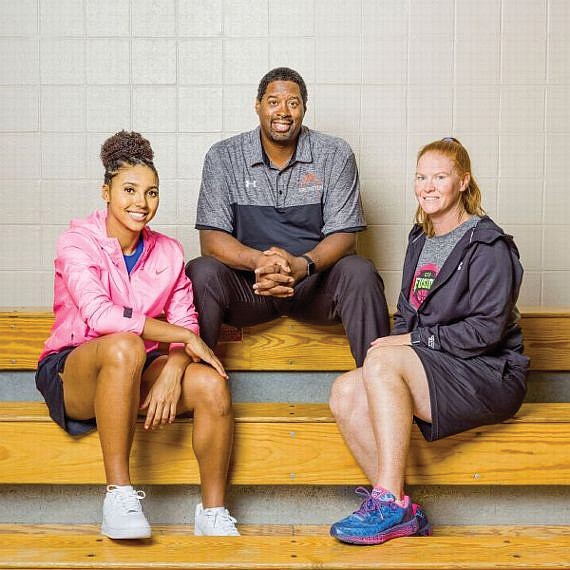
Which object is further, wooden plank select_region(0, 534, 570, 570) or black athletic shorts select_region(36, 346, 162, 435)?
black athletic shorts select_region(36, 346, 162, 435)

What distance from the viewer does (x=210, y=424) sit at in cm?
207

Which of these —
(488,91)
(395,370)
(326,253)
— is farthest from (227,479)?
(488,91)

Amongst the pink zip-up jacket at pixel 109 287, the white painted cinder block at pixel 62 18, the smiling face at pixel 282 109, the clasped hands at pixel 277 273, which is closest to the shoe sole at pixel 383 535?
the pink zip-up jacket at pixel 109 287

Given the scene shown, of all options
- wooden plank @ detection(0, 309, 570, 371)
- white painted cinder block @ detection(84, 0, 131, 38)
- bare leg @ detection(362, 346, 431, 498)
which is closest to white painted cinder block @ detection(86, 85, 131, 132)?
white painted cinder block @ detection(84, 0, 131, 38)

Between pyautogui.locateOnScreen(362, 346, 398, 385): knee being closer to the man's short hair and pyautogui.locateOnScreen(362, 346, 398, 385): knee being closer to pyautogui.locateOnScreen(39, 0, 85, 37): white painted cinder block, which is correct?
the man's short hair

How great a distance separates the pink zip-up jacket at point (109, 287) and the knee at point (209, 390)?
11cm

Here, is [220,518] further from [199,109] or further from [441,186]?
[199,109]

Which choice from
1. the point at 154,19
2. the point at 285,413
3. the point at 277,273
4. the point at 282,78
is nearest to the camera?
the point at 285,413

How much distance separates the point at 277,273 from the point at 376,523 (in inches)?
30.4

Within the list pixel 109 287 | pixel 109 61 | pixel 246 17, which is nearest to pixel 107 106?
pixel 109 61

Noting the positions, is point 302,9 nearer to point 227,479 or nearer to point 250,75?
point 250,75

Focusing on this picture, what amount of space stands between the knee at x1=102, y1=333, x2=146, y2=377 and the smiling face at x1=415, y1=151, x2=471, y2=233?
29.9 inches

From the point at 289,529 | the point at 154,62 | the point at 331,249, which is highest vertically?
the point at 154,62

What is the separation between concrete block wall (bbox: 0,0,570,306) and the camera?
3242 mm
